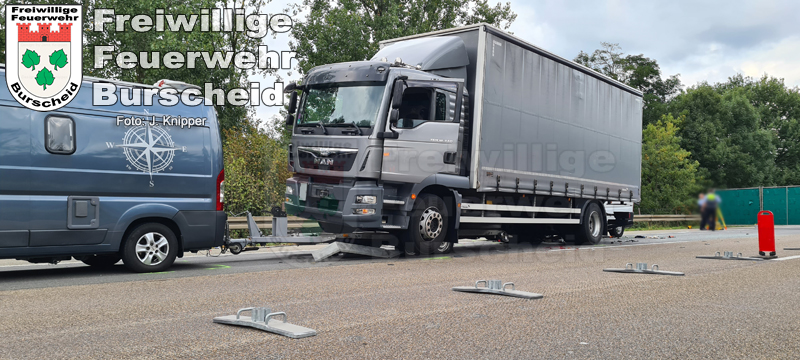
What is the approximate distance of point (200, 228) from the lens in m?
8.80

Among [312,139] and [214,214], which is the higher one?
[312,139]

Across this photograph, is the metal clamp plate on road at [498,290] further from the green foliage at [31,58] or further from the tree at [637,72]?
the tree at [637,72]

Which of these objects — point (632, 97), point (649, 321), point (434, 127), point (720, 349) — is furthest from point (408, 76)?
point (632, 97)

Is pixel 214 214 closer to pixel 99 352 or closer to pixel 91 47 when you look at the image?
pixel 99 352

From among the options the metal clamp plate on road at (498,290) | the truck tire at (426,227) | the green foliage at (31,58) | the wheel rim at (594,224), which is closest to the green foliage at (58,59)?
the green foliage at (31,58)

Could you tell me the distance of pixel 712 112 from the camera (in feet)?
58.5

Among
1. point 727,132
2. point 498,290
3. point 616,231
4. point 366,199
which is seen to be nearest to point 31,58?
point 366,199

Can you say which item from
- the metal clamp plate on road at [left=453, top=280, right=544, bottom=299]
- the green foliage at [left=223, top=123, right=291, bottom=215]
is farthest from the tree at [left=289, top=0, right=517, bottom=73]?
the metal clamp plate on road at [left=453, top=280, right=544, bottom=299]

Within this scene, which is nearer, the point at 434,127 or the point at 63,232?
the point at 63,232

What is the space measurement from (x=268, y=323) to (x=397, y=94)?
19.8 ft

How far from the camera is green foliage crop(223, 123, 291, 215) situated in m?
16.8

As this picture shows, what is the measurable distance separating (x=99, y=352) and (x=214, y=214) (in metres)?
5.07

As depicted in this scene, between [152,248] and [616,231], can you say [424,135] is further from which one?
[616,231]

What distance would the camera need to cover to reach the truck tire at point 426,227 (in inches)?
424
